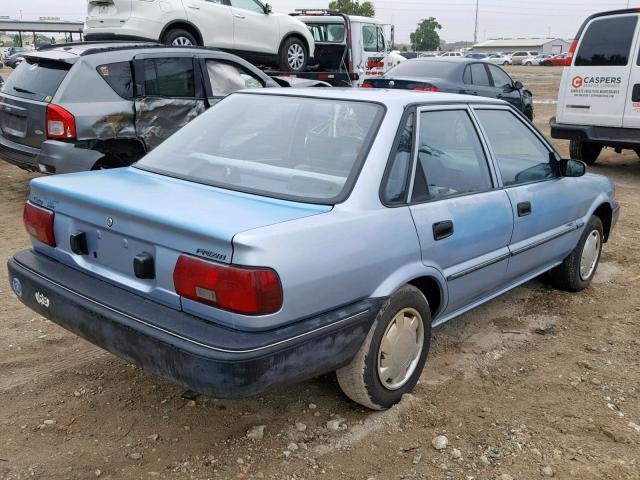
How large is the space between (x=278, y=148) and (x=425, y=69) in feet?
28.4

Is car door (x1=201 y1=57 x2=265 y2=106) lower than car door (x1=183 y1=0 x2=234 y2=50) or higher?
lower

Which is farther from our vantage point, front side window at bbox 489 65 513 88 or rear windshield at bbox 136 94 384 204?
front side window at bbox 489 65 513 88

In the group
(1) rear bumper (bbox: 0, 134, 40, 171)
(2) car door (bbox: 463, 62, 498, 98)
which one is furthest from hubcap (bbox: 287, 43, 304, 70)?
(1) rear bumper (bbox: 0, 134, 40, 171)

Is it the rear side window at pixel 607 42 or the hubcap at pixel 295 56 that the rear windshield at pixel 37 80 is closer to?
the hubcap at pixel 295 56

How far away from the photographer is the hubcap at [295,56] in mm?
12645

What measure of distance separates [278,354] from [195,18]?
30.1 ft

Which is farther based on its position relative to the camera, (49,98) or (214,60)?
(214,60)

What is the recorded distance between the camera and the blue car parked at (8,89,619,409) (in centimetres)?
247

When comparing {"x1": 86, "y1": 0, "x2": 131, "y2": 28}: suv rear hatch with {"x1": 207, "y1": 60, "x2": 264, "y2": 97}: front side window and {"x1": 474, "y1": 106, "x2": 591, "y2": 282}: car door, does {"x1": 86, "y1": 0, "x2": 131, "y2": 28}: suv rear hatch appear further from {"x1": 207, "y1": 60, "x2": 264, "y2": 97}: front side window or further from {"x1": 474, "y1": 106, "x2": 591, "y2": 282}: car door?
{"x1": 474, "y1": 106, "x2": 591, "y2": 282}: car door

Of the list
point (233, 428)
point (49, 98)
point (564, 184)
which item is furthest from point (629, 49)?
point (233, 428)

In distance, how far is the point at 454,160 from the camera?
3555 millimetres

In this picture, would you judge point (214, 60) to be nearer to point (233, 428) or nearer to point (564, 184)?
point (564, 184)

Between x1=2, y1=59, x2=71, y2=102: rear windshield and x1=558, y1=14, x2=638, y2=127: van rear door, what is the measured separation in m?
6.82

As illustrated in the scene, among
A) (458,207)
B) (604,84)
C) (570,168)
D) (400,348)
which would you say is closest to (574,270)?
(570,168)
